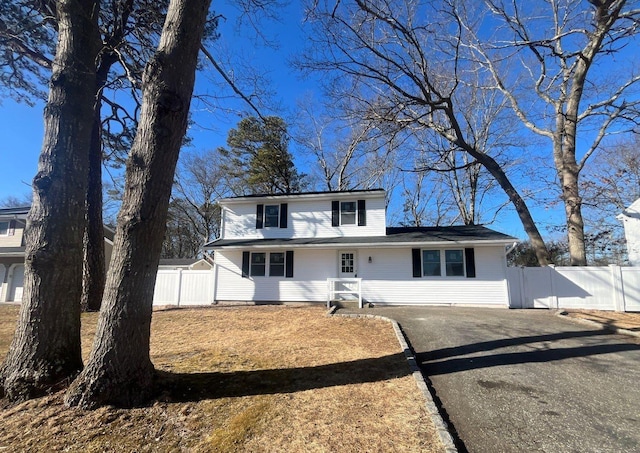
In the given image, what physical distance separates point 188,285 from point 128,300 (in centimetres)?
1193

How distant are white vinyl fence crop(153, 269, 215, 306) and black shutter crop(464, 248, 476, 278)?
10.8m

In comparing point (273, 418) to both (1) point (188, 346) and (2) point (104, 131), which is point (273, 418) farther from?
(2) point (104, 131)

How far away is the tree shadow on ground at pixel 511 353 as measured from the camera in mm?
4902

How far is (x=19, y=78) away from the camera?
884cm

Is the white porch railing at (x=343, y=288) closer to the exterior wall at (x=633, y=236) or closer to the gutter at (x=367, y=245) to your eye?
the gutter at (x=367, y=245)

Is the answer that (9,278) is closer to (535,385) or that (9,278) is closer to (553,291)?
(535,385)

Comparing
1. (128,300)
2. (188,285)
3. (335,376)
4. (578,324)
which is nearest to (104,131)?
(188,285)

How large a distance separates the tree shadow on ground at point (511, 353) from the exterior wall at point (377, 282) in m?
5.13

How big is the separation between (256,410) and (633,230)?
2043cm

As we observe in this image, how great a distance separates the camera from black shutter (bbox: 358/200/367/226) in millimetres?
13797

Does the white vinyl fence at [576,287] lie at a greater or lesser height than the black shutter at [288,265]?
lesser

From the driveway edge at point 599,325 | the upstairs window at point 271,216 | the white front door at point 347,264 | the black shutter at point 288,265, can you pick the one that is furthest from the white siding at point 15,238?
the driveway edge at point 599,325

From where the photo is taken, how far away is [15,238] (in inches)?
711

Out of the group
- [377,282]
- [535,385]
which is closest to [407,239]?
[377,282]
